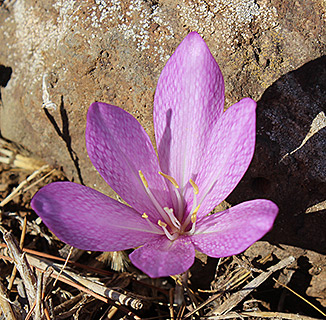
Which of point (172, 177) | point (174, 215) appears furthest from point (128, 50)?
point (174, 215)

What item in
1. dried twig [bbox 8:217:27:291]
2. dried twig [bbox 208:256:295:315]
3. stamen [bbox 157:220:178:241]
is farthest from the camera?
dried twig [bbox 8:217:27:291]

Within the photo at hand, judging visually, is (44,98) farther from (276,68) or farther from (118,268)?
(276,68)

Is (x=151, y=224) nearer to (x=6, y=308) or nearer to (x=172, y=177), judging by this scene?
(x=172, y=177)

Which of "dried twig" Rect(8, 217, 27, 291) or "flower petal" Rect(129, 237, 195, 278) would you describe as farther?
"dried twig" Rect(8, 217, 27, 291)

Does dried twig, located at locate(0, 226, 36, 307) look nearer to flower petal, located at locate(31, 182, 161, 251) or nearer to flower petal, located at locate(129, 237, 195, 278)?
flower petal, located at locate(31, 182, 161, 251)

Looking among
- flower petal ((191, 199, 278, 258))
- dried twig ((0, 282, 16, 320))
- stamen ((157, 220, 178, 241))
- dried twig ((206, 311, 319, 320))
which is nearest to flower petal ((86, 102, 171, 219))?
stamen ((157, 220, 178, 241))

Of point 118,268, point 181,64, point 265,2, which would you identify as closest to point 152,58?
point 181,64

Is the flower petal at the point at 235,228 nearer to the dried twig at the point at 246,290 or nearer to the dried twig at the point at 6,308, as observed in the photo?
the dried twig at the point at 246,290
